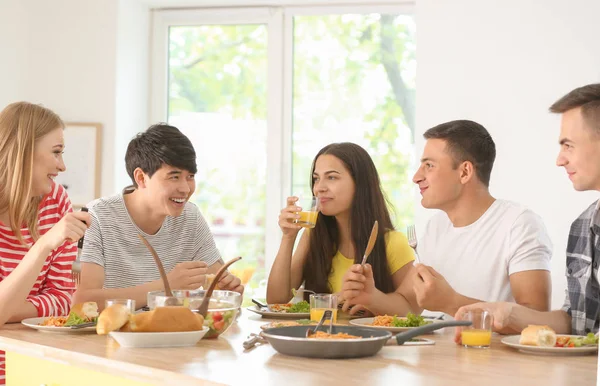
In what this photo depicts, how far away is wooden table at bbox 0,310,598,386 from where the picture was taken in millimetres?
1643

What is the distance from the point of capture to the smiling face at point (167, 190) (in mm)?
3078

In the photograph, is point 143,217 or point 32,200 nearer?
point 32,200

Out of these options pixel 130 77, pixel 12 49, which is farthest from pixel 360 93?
pixel 12 49

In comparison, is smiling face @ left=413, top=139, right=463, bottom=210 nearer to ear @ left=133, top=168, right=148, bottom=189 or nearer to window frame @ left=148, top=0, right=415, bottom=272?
ear @ left=133, top=168, right=148, bottom=189

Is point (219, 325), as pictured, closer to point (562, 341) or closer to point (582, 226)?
point (562, 341)

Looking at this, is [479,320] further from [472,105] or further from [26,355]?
[472,105]

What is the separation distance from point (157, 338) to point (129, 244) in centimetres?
116

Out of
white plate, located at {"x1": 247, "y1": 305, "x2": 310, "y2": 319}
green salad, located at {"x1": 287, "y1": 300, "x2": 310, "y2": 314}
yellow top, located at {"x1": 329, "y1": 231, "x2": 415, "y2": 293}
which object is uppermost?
yellow top, located at {"x1": 329, "y1": 231, "x2": 415, "y2": 293}

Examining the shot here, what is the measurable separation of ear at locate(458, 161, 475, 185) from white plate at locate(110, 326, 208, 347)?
146 centimetres

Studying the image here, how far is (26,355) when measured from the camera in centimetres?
213

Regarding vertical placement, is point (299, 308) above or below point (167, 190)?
below

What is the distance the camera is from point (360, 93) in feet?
18.1

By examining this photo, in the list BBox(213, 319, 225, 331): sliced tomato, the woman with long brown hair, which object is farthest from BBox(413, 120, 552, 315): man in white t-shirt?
BBox(213, 319, 225, 331): sliced tomato

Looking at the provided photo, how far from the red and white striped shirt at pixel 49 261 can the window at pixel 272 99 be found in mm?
2700
